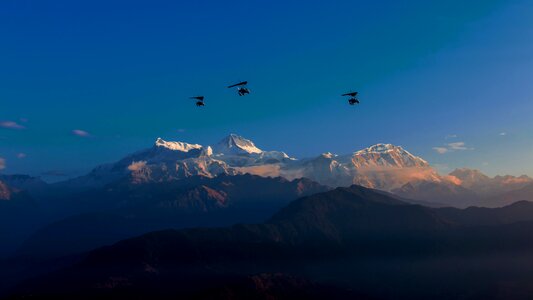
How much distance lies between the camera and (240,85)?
615 ft

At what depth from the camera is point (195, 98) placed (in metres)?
192

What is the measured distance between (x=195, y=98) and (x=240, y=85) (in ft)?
56.1
